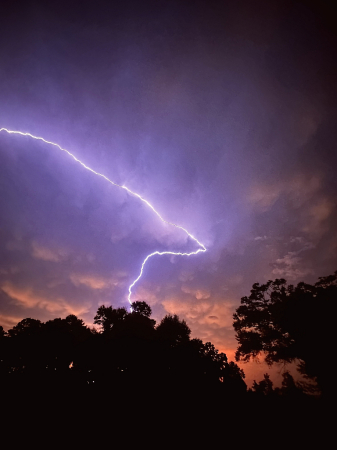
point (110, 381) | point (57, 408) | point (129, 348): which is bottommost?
point (57, 408)

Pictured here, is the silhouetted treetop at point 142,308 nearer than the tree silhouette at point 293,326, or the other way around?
the tree silhouette at point 293,326

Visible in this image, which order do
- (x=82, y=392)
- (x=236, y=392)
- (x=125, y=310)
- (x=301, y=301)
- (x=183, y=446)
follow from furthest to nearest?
1. (x=125, y=310)
2. (x=301, y=301)
3. (x=236, y=392)
4. (x=82, y=392)
5. (x=183, y=446)

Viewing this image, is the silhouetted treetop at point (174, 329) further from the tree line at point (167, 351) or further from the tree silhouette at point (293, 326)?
the tree silhouette at point (293, 326)

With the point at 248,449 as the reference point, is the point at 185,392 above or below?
above

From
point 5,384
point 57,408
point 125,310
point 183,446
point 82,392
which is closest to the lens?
point 183,446

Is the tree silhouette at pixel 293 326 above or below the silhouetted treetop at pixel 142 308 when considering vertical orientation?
below

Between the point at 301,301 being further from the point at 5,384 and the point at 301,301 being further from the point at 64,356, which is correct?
the point at 64,356

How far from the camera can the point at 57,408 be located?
10398mm

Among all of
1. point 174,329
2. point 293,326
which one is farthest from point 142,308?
point 293,326

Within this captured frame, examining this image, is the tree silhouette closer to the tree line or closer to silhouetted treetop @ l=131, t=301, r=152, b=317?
the tree line

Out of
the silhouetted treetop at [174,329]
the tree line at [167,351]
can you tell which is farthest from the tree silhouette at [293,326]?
the silhouetted treetop at [174,329]

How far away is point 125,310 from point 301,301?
25413 millimetres

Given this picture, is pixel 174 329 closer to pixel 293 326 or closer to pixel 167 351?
pixel 167 351

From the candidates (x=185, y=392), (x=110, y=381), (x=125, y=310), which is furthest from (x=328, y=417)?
(x=125, y=310)
